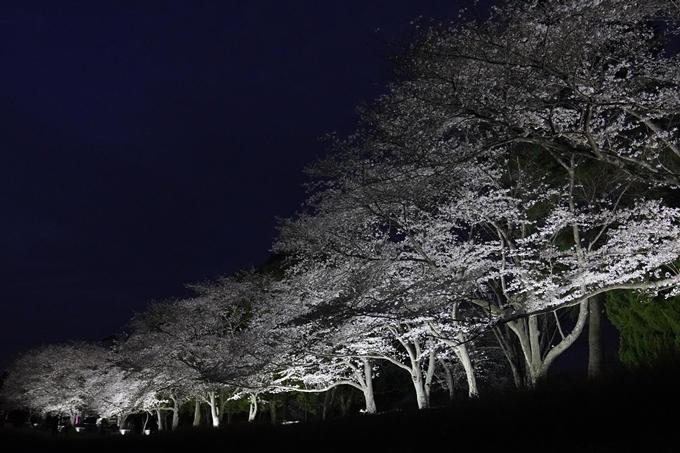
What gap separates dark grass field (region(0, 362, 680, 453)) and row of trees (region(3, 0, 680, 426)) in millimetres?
2851

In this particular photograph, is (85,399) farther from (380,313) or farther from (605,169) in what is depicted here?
(605,169)

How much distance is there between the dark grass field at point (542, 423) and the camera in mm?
6465

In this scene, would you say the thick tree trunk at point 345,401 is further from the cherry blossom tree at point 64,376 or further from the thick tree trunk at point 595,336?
the thick tree trunk at point 595,336

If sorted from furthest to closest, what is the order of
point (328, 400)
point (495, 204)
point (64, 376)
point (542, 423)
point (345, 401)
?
point (64, 376), point (345, 401), point (328, 400), point (495, 204), point (542, 423)

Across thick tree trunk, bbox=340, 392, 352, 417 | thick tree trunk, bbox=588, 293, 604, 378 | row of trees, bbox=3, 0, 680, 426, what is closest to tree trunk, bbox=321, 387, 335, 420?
thick tree trunk, bbox=340, 392, 352, 417

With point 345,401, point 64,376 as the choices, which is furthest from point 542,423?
point 64,376

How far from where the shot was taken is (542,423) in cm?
745

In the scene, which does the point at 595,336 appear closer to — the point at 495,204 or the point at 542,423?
the point at 495,204

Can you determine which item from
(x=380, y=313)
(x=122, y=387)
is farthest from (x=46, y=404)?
(x=380, y=313)

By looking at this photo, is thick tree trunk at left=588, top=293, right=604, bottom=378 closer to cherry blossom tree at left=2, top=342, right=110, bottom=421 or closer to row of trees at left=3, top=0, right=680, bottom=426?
row of trees at left=3, top=0, right=680, bottom=426

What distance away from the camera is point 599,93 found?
891 centimetres

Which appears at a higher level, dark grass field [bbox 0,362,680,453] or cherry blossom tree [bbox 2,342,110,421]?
cherry blossom tree [bbox 2,342,110,421]

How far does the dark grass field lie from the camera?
6.46 m

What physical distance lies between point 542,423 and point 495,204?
25.1ft
